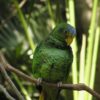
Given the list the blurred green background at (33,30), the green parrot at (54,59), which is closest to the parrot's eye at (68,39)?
the green parrot at (54,59)

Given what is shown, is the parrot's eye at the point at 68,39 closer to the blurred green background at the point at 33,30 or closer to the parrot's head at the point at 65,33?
the parrot's head at the point at 65,33

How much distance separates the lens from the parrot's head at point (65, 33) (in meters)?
1.03

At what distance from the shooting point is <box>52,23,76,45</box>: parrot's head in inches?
40.5

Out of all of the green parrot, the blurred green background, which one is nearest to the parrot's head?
the green parrot

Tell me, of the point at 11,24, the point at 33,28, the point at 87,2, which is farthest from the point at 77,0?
the point at 11,24

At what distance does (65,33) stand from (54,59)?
3.5 inches

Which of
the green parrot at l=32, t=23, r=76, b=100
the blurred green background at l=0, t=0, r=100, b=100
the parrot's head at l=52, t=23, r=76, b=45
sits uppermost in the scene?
the blurred green background at l=0, t=0, r=100, b=100

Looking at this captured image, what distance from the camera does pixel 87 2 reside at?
1701mm

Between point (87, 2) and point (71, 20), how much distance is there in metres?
0.46

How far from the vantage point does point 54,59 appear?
1076 mm

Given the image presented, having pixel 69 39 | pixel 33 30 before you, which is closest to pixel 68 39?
pixel 69 39

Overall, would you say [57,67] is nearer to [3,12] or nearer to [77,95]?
[77,95]

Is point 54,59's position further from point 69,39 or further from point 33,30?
point 33,30

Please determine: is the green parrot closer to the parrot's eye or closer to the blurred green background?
the parrot's eye
